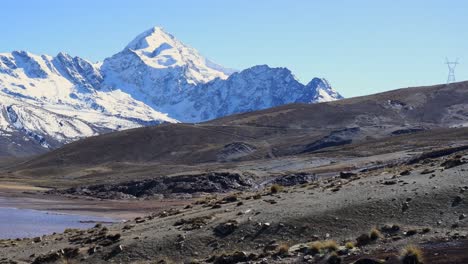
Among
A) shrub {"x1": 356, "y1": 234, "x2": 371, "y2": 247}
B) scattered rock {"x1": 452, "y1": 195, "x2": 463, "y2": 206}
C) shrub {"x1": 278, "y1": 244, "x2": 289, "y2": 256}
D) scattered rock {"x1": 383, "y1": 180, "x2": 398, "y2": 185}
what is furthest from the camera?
scattered rock {"x1": 383, "y1": 180, "x2": 398, "y2": 185}

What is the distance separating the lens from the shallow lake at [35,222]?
210ft

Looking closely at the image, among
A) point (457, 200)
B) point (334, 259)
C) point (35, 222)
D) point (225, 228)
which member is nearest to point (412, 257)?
point (334, 259)

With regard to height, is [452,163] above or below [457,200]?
above

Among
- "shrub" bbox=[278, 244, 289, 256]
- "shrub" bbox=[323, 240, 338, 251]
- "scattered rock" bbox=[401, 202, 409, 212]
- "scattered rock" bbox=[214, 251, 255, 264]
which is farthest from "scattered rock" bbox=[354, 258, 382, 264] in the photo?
"scattered rock" bbox=[401, 202, 409, 212]

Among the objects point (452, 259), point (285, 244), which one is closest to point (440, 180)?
point (285, 244)

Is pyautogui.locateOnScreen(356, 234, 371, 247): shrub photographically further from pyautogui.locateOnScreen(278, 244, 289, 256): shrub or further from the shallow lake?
the shallow lake

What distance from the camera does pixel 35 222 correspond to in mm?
77188

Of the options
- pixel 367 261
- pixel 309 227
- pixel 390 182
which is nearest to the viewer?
pixel 367 261

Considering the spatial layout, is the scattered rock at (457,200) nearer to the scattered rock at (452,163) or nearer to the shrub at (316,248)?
the scattered rock at (452,163)

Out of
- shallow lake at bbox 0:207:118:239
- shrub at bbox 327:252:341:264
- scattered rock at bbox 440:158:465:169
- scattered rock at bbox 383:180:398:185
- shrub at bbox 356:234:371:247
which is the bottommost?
shallow lake at bbox 0:207:118:239

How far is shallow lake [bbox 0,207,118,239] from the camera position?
210 feet

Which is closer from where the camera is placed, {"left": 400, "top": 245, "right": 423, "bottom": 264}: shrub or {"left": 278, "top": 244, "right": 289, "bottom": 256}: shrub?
{"left": 400, "top": 245, "right": 423, "bottom": 264}: shrub

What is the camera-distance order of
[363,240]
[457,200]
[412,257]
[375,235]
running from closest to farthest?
[412,257] < [363,240] < [375,235] < [457,200]

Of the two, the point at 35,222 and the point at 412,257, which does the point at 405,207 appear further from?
the point at 35,222
